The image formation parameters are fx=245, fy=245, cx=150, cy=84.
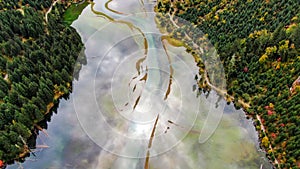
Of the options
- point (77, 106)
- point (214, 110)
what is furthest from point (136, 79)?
point (214, 110)

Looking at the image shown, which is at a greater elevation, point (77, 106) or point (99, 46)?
point (99, 46)

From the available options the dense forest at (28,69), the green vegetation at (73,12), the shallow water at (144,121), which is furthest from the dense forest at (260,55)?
the dense forest at (28,69)

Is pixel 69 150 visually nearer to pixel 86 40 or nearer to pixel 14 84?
pixel 14 84

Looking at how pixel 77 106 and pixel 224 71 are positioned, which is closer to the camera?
pixel 77 106

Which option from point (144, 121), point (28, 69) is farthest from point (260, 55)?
point (28, 69)

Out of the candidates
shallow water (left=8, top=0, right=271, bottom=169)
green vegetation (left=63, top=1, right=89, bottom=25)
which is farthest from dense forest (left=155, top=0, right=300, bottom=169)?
green vegetation (left=63, top=1, right=89, bottom=25)
